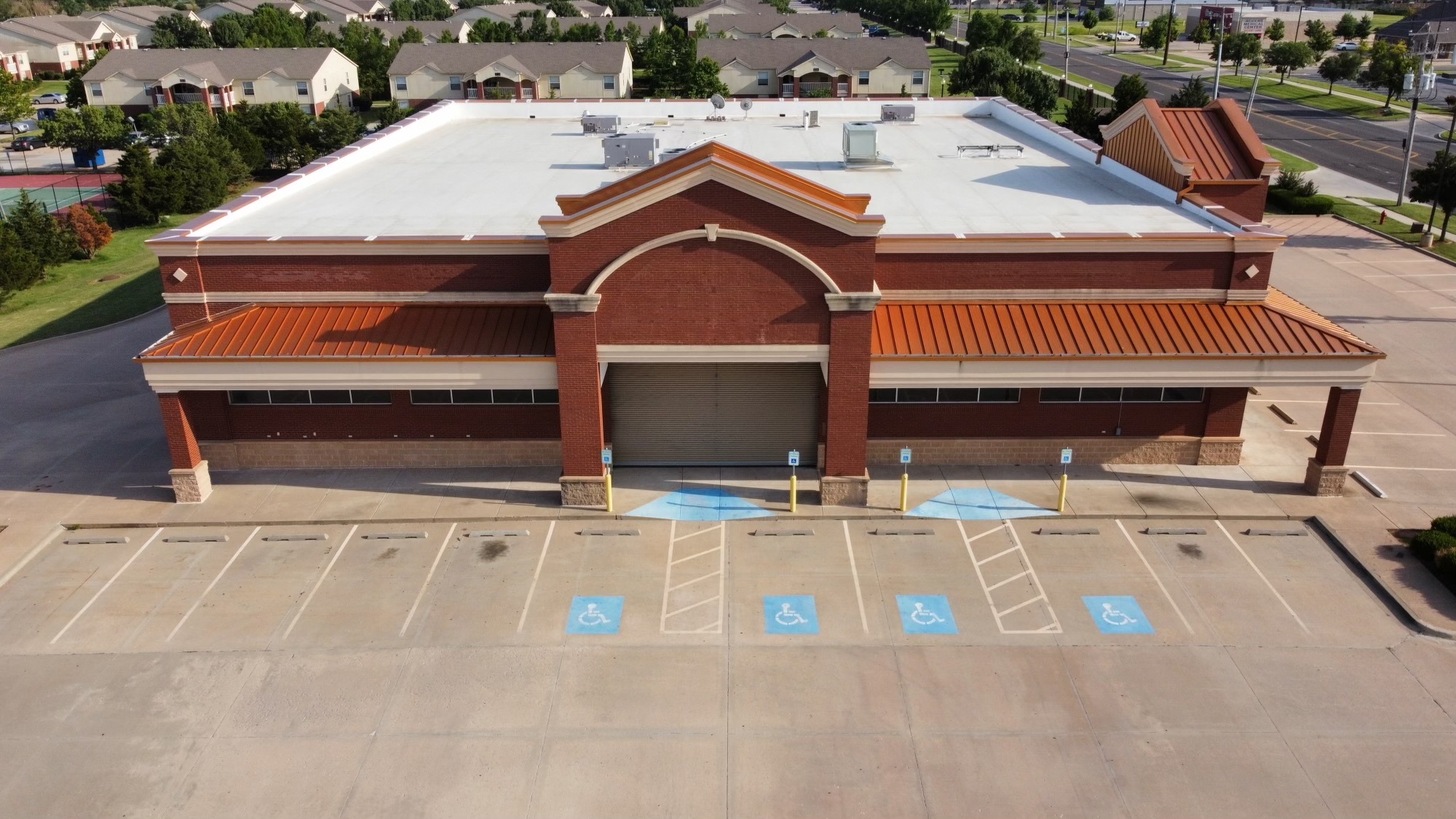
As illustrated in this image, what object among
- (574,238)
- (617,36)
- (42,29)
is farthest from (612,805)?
(42,29)

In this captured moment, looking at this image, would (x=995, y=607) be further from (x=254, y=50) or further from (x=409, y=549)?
(x=254, y=50)

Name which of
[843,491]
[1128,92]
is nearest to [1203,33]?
[1128,92]

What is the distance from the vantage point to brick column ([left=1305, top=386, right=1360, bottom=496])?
27.8 m

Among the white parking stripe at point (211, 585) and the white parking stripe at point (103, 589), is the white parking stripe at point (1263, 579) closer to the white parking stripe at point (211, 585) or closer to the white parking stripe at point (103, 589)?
the white parking stripe at point (211, 585)

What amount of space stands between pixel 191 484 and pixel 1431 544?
31770 millimetres

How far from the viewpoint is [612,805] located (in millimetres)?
18469

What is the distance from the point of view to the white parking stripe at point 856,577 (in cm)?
2344

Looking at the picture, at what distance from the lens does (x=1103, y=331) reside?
28.1m

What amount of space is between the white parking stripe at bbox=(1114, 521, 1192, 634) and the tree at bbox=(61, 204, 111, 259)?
168ft

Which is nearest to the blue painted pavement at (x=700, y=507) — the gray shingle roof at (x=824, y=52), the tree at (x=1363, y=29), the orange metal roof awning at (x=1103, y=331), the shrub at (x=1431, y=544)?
the orange metal roof awning at (x=1103, y=331)

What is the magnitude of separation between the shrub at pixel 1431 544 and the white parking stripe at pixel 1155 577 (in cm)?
655

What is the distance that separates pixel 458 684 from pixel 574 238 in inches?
437

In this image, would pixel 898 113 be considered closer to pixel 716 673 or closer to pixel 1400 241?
pixel 1400 241

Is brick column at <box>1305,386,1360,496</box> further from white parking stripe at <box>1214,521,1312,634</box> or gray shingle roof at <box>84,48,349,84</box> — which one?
gray shingle roof at <box>84,48,349,84</box>
